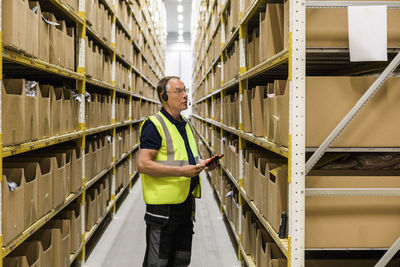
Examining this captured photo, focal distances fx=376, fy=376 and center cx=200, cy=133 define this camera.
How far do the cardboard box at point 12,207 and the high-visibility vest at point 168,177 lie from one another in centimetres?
75

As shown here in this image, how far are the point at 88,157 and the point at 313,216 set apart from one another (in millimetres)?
2403

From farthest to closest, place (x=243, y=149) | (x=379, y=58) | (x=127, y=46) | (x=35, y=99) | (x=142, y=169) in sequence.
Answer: (x=127, y=46) → (x=243, y=149) → (x=142, y=169) → (x=35, y=99) → (x=379, y=58)

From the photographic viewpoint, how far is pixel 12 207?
1.86 m

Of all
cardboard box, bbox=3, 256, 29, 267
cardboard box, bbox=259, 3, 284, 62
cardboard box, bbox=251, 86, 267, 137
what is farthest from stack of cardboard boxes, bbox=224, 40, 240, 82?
cardboard box, bbox=3, 256, 29, 267

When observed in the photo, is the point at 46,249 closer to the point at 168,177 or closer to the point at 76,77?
the point at 168,177

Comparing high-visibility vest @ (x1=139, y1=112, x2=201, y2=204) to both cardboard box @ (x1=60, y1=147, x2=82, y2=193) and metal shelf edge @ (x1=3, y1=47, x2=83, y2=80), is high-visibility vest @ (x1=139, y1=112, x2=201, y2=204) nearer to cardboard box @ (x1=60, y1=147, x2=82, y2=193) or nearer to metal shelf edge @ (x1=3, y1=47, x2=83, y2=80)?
metal shelf edge @ (x1=3, y1=47, x2=83, y2=80)

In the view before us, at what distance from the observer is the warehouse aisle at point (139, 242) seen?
354 cm

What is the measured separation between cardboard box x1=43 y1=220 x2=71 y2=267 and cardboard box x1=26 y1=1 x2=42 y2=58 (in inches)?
47.2

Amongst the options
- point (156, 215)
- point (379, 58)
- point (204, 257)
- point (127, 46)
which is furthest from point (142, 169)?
point (127, 46)

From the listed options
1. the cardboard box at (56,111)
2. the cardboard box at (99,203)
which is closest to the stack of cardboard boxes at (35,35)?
the cardboard box at (56,111)

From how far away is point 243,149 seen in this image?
→ 133 inches

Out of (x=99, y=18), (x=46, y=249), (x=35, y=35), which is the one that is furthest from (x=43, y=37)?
(x=99, y=18)

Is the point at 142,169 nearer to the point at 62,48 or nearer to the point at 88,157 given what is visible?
the point at 62,48

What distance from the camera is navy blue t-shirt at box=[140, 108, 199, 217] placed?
2359mm
